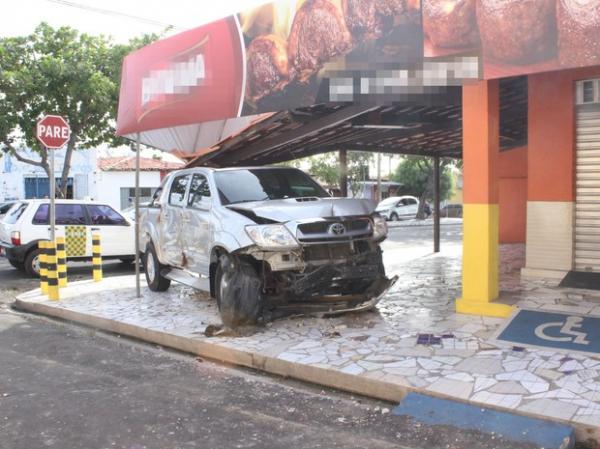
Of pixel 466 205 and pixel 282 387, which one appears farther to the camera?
pixel 466 205

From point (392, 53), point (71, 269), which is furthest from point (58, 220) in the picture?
point (392, 53)

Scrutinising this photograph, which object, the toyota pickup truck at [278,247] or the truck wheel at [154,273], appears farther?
the truck wheel at [154,273]

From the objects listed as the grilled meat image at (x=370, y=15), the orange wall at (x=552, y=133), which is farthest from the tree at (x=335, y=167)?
the grilled meat image at (x=370, y=15)

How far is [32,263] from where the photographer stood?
12125 millimetres

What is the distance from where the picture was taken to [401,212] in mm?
37375

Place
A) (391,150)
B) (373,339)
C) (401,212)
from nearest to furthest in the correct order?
(373,339) < (391,150) < (401,212)

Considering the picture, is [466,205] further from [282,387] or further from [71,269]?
[71,269]

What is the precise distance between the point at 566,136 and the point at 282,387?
5850 millimetres

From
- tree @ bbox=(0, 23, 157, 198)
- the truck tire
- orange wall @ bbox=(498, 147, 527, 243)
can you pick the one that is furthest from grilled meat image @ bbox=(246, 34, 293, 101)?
tree @ bbox=(0, 23, 157, 198)

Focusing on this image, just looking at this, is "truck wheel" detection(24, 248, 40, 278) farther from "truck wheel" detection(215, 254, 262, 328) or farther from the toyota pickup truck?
"truck wheel" detection(215, 254, 262, 328)

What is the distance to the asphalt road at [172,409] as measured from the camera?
3932 millimetres

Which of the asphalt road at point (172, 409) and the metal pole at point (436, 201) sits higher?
the metal pole at point (436, 201)

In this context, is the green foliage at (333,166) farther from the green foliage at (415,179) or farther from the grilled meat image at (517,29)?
the grilled meat image at (517,29)

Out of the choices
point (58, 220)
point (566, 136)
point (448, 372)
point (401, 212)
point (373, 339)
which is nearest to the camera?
point (448, 372)
